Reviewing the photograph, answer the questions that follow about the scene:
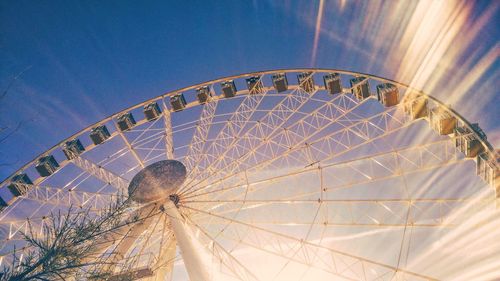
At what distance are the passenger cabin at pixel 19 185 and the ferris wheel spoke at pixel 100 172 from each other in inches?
101

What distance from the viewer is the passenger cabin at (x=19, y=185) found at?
1516cm

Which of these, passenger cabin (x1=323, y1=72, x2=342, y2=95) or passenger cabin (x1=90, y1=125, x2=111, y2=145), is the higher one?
passenger cabin (x1=90, y1=125, x2=111, y2=145)

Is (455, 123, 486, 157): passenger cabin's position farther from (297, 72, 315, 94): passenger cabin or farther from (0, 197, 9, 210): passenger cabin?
(0, 197, 9, 210): passenger cabin

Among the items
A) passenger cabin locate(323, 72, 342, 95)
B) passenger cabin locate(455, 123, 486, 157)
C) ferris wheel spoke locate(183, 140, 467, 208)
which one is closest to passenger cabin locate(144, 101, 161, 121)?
ferris wheel spoke locate(183, 140, 467, 208)

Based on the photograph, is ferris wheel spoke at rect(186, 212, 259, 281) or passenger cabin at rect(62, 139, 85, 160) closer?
ferris wheel spoke at rect(186, 212, 259, 281)

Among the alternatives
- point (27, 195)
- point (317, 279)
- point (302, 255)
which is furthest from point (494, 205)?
point (27, 195)

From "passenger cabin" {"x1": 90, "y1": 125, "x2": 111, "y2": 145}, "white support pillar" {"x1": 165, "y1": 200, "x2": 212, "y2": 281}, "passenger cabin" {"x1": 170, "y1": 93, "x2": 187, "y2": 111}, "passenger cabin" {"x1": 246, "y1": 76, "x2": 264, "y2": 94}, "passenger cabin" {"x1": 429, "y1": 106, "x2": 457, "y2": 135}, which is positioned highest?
"passenger cabin" {"x1": 90, "y1": 125, "x2": 111, "y2": 145}

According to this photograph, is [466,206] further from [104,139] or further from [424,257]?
[104,139]

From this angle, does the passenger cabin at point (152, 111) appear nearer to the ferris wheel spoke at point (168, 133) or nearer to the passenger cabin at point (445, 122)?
the ferris wheel spoke at point (168, 133)

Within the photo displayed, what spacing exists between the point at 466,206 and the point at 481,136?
4.40m

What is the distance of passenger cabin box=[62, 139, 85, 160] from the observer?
1522 centimetres

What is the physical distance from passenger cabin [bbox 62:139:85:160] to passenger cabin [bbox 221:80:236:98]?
24.8 feet

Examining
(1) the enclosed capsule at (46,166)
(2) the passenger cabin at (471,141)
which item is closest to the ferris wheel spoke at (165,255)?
(1) the enclosed capsule at (46,166)

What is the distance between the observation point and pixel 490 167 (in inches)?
398
